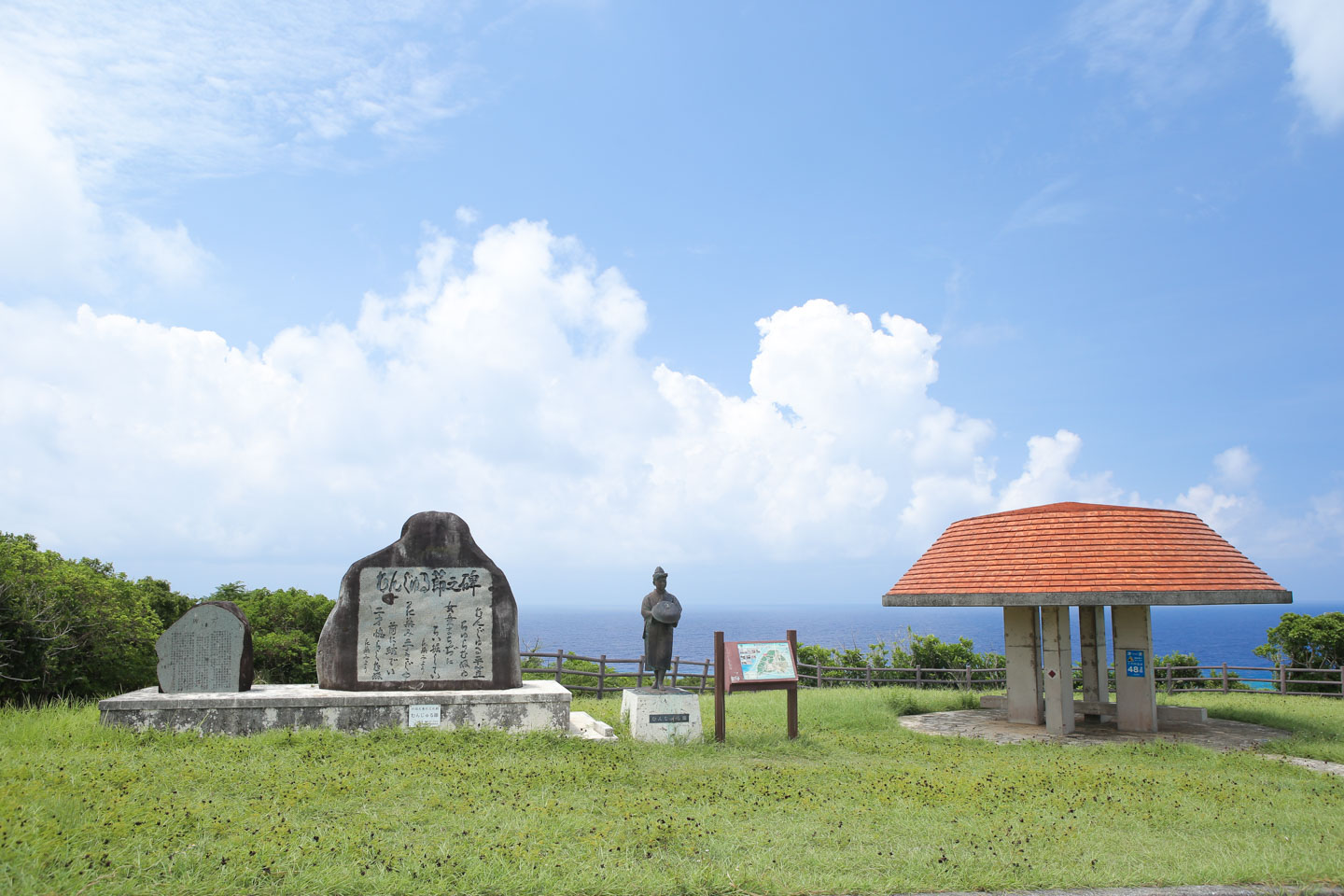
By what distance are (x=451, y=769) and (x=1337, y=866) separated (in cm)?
697

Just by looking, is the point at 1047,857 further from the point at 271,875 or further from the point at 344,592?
the point at 344,592

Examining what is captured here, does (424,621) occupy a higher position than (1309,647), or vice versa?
(424,621)

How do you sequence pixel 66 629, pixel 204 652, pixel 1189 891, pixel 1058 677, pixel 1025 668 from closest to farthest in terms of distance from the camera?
pixel 1189 891, pixel 204 652, pixel 66 629, pixel 1058 677, pixel 1025 668

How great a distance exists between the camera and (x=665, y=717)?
11016 millimetres

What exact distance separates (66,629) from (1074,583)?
1384 cm

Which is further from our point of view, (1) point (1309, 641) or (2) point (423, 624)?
(1) point (1309, 641)

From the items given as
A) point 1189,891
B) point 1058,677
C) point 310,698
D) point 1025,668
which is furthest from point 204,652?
point 1025,668

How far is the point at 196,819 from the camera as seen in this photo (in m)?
6.05

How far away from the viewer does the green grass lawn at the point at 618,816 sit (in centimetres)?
532

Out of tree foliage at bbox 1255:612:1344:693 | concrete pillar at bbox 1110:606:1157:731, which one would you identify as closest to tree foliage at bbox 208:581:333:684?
concrete pillar at bbox 1110:606:1157:731

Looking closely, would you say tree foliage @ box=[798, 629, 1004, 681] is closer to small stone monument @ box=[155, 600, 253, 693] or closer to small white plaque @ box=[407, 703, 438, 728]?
small white plaque @ box=[407, 703, 438, 728]

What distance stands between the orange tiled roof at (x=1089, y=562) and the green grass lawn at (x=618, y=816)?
2337 millimetres

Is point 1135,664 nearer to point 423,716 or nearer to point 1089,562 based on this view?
point 1089,562

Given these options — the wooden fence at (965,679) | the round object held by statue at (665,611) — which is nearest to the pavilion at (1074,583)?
the round object held by statue at (665,611)
